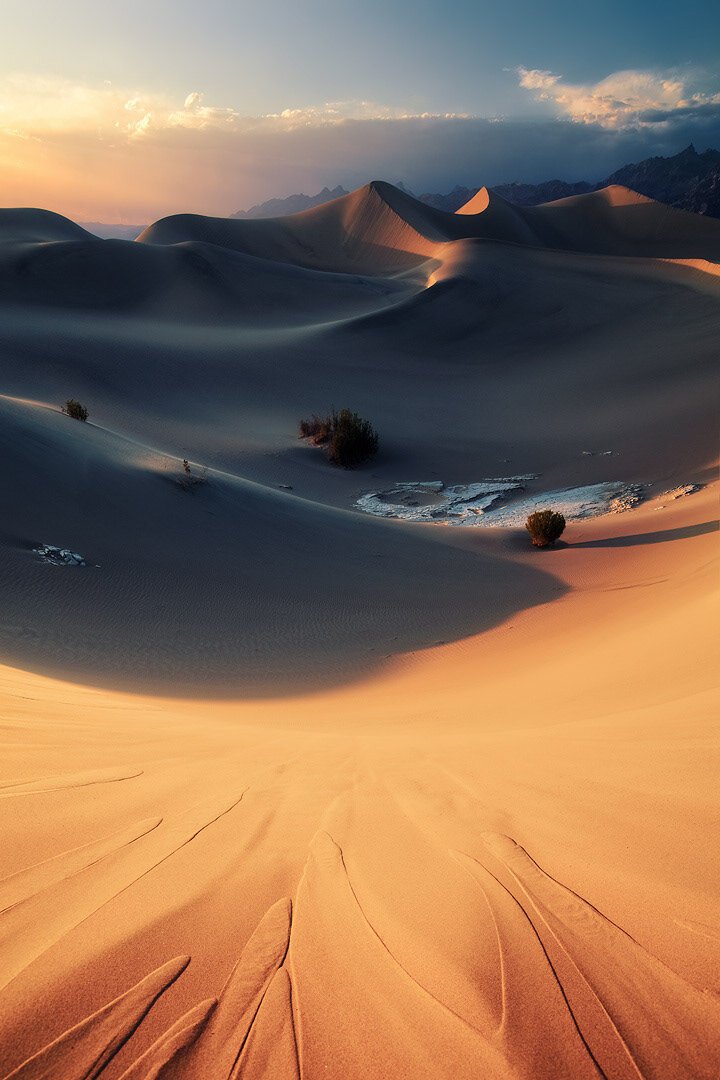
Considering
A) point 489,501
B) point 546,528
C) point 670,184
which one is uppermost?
point 670,184

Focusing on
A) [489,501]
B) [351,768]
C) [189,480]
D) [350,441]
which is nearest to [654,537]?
[489,501]

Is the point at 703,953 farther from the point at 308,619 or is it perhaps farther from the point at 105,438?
the point at 105,438

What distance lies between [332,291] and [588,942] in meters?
53.0

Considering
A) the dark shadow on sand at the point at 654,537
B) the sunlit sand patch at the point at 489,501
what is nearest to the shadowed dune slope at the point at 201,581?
the dark shadow on sand at the point at 654,537

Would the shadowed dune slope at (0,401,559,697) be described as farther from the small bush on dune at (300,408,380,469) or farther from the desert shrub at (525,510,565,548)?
the small bush on dune at (300,408,380,469)

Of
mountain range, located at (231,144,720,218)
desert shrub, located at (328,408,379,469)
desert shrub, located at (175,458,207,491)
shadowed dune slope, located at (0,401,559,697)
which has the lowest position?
shadowed dune slope, located at (0,401,559,697)

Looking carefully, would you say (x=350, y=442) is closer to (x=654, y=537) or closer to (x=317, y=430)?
(x=317, y=430)

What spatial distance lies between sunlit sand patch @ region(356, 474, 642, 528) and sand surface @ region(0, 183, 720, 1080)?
65 centimetres

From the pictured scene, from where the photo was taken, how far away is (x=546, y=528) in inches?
498

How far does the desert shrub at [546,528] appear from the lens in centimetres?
1265

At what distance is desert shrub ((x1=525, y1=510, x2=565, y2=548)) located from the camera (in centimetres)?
1265

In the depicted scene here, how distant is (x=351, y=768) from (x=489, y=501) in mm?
14884

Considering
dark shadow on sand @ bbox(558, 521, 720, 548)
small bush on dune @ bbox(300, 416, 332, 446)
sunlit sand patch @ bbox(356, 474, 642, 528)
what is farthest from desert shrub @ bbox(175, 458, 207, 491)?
small bush on dune @ bbox(300, 416, 332, 446)

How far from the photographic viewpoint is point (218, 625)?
830cm
